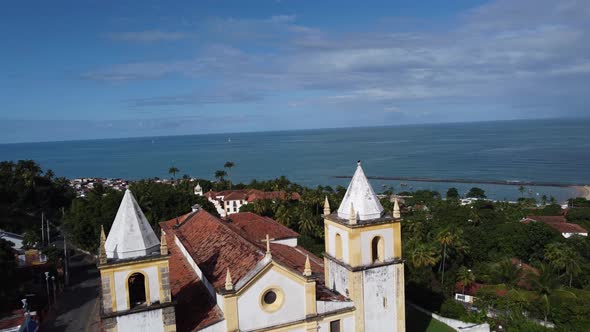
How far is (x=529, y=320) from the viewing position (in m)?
27.4

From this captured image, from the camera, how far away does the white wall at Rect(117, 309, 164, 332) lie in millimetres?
14906

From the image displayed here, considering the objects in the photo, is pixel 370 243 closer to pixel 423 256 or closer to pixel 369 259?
pixel 369 259

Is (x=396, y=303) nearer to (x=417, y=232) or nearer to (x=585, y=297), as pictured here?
(x=585, y=297)

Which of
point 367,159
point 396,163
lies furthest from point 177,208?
point 367,159

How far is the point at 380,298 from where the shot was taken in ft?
60.8

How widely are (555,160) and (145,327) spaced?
6265 inches

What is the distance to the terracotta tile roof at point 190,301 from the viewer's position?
16344 mm

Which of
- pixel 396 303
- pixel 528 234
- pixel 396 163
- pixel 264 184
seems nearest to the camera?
pixel 396 303

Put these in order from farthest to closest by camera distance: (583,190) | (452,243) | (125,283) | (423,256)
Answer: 1. (583,190)
2. (452,243)
3. (423,256)
4. (125,283)

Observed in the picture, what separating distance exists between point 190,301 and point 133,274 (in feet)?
12.7

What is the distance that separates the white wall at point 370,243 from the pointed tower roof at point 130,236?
848 cm

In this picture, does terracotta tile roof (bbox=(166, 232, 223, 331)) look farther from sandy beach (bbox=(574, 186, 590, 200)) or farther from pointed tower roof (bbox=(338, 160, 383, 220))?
sandy beach (bbox=(574, 186, 590, 200))

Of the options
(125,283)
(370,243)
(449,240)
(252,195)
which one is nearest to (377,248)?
(370,243)

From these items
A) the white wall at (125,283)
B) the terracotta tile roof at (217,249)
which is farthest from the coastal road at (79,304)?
the white wall at (125,283)
